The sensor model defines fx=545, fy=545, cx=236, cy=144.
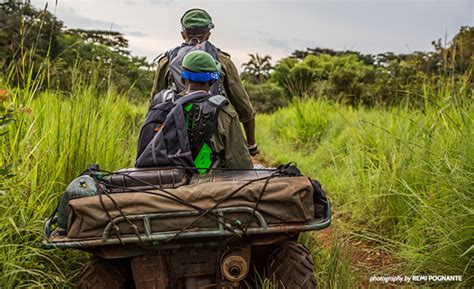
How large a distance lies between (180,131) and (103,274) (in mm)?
971

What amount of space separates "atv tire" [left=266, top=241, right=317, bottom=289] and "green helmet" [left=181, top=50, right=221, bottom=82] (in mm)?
1315

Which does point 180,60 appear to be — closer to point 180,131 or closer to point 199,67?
point 199,67

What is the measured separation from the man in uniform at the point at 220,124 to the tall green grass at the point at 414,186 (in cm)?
135

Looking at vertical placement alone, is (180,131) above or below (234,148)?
above

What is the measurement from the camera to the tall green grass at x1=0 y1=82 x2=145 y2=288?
134 inches

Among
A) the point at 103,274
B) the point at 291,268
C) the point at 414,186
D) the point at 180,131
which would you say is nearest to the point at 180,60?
the point at 180,131

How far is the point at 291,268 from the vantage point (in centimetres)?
306

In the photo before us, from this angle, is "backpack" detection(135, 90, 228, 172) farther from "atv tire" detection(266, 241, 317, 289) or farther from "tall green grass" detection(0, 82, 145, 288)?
"tall green grass" detection(0, 82, 145, 288)

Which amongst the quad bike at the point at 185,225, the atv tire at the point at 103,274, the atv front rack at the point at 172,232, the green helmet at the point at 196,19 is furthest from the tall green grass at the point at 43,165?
the green helmet at the point at 196,19

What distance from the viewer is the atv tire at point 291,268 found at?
3027mm

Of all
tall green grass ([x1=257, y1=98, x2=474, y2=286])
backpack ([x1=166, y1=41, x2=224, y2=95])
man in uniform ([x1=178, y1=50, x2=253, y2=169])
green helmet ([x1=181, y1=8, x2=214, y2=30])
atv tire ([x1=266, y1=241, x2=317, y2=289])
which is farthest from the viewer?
green helmet ([x1=181, y1=8, x2=214, y2=30])

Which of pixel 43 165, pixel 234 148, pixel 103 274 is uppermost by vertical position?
pixel 234 148

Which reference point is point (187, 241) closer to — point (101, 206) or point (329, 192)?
point (101, 206)

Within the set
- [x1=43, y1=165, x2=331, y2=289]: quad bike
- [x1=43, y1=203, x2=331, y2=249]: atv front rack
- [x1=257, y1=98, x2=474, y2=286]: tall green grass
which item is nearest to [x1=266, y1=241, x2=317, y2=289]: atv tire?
[x1=43, y1=165, x2=331, y2=289]: quad bike
